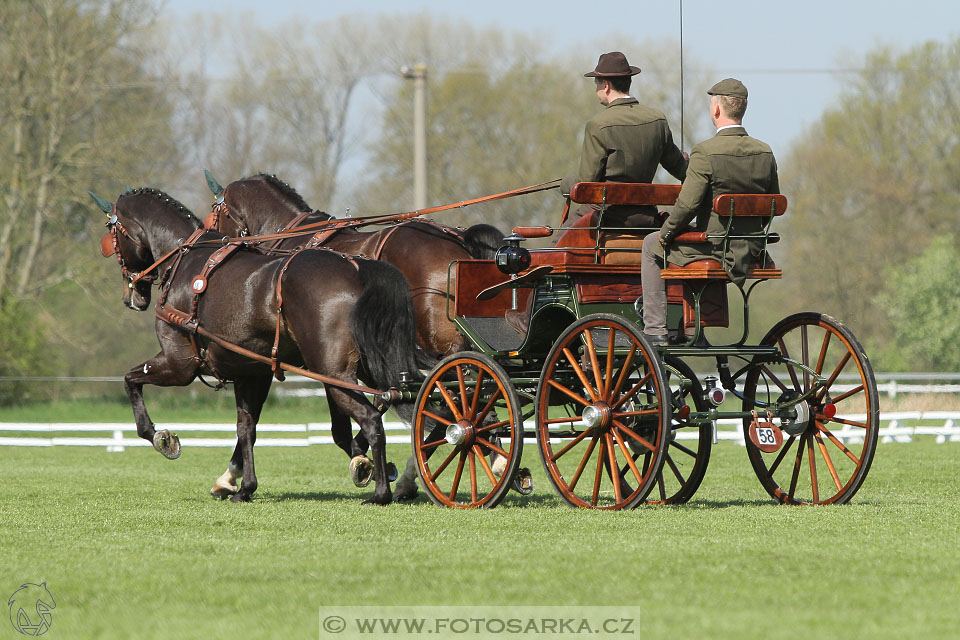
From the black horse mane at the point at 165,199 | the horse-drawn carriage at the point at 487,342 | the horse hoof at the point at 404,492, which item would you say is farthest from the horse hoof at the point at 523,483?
the black horse mane at the point at 165,199

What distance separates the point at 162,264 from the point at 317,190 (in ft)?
84.1

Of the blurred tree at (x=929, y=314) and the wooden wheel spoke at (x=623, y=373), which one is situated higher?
the wooden wheel spoke at (x=623, y=373)

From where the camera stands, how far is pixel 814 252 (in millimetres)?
34094

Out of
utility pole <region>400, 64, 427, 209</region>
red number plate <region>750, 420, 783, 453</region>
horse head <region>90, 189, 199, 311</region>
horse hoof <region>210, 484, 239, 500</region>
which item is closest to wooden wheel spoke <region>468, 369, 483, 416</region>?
red number plate <region>750, 420, 783, 453</region>

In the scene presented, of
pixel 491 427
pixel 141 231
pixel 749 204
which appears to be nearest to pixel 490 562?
pixel 491 427

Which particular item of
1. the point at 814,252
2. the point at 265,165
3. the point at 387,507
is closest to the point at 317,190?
the point at 265,165

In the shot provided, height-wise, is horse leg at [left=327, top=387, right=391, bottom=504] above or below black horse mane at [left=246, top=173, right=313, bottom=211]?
below

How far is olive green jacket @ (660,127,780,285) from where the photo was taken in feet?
24.0

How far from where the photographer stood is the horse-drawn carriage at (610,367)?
7.34m

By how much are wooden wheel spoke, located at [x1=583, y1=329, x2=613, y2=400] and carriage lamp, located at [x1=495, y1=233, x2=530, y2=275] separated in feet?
2.22

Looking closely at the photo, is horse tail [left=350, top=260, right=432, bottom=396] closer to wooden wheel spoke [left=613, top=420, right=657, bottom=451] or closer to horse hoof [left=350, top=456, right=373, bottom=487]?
A: horse hoof [left=350, top=456, right=373, bottom=487]

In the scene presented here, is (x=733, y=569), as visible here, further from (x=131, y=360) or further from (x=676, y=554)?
(x=131, y=360)

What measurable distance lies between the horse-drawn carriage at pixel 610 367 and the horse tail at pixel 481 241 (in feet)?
4.44

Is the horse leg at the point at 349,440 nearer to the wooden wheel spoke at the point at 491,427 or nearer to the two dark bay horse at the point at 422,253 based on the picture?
the two dark bay horse at the point at 422,253
